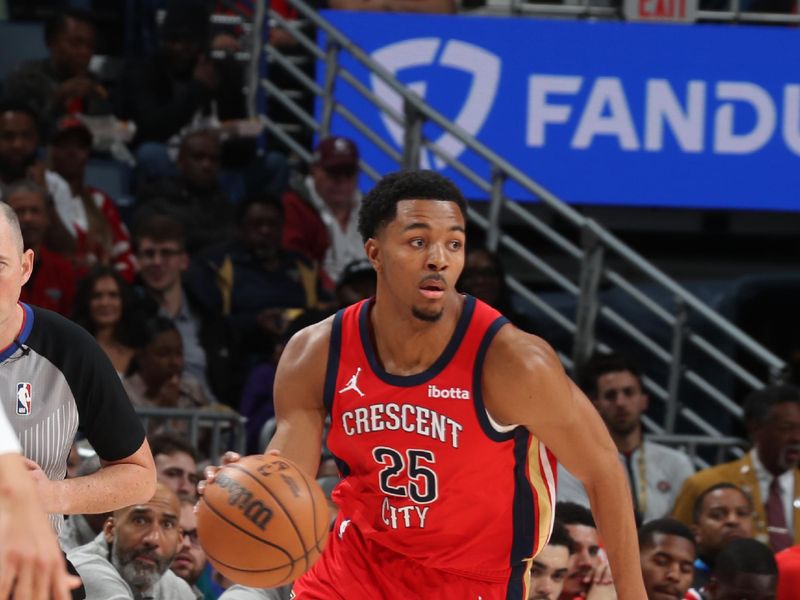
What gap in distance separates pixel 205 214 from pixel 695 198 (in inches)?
124

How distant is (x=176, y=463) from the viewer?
23.5 feet

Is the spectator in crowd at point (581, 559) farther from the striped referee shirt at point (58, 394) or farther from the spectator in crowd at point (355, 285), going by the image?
the striped referee shirt at point (58, 394)

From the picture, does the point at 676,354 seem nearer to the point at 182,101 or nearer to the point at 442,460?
the point at 182,101

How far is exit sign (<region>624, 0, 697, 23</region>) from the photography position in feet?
34.6

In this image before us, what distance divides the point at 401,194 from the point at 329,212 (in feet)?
16.1

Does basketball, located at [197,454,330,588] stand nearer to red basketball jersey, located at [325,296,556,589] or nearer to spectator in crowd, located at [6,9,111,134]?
red basketball jersey, located at [325,296,556,589]

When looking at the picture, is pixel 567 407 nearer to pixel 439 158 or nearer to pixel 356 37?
pixel 439 158

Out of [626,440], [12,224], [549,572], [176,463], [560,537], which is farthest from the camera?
[626,440]

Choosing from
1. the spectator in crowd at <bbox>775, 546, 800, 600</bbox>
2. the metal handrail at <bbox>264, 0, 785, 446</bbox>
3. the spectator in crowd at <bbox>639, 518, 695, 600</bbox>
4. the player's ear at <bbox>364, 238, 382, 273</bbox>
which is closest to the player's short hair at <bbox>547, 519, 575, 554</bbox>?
the spectator in crowd at <bbox>639, 518, 695, 600</bbox>

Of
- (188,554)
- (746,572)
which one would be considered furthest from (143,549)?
(746,572)

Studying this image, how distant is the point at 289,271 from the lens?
30.8 feet

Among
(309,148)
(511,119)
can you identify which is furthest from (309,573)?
(309,148)

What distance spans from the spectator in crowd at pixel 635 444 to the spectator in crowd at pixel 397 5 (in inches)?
124

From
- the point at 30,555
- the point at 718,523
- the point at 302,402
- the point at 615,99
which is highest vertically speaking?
the point at 30,555
